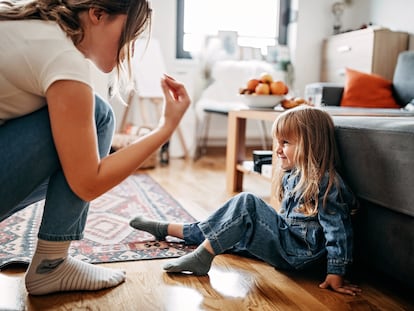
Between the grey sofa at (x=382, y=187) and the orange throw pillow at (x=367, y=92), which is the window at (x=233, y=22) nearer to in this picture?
the orange throw pillow at (x=367, y=92)

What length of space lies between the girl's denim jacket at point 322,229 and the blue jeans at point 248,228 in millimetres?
39

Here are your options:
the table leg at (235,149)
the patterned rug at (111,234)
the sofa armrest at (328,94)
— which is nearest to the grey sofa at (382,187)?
the patterned rug at (111,234)

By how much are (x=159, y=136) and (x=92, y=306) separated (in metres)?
0.41

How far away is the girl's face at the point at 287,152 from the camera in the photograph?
130cm

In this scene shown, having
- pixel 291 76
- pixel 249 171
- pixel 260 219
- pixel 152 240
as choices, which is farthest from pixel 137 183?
pixel 291 76

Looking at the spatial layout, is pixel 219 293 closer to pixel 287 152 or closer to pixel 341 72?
pixel 287 152

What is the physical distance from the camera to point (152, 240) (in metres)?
1.50

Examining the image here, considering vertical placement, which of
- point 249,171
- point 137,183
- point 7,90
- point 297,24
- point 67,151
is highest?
point 297,24

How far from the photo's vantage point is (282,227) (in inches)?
50.2

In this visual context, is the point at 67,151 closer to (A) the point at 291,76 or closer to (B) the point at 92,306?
(B) the point at 92,306

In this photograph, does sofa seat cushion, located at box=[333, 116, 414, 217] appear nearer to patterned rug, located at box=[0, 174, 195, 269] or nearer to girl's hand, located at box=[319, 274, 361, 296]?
girl's hand, located at box=[319, 274, 361, 296]

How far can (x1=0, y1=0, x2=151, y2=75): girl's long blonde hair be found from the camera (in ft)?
2.91

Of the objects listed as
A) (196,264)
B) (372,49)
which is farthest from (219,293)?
(372,49)

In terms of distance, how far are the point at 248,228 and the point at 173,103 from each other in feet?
1.48
